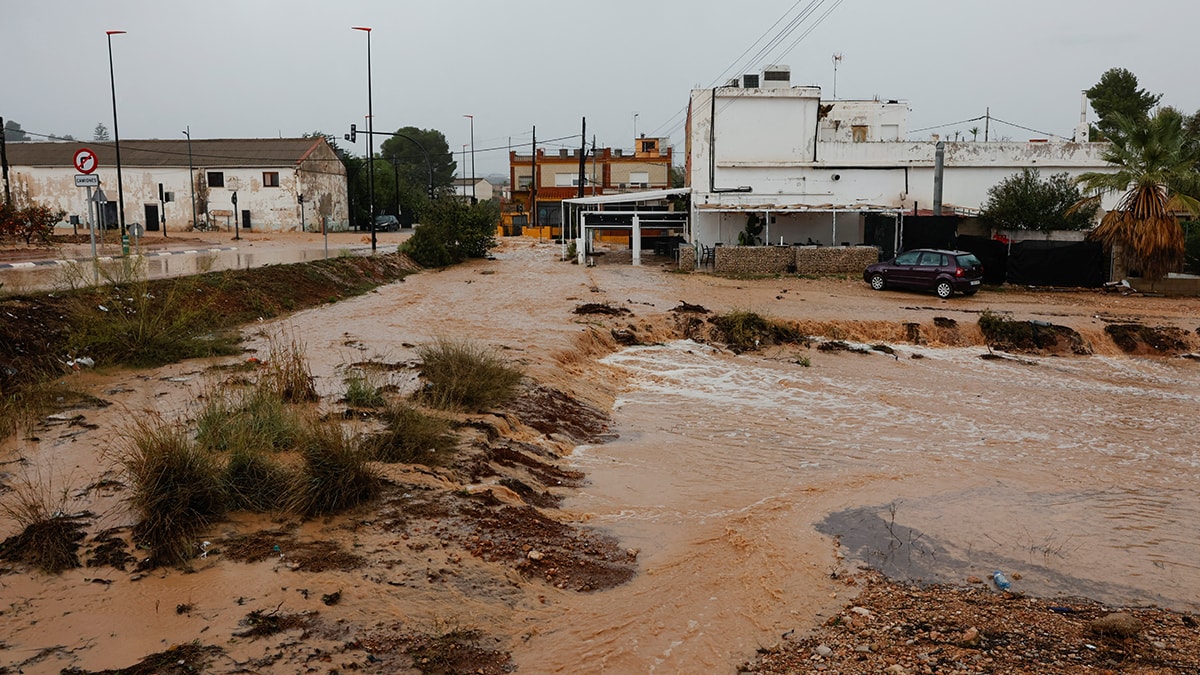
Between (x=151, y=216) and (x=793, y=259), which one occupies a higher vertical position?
(x=151, y=216)

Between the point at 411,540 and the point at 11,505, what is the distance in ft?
11.4

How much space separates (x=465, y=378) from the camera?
12.3 meters

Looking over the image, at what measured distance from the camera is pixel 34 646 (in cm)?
574

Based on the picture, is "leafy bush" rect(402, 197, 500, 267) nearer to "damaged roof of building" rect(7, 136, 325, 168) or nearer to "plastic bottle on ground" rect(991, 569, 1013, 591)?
"damaged roof of building" rect(7, 136, 325, 168)

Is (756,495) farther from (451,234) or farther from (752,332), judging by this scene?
(451,234)

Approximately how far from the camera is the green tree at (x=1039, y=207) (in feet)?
103

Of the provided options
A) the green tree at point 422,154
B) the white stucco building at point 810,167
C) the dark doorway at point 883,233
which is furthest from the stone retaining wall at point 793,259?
the green tree at point 422,154

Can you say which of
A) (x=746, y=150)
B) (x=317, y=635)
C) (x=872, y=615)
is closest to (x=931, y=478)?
(x=872, y=615)

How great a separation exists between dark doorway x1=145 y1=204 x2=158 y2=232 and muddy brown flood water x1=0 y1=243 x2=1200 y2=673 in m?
43.3

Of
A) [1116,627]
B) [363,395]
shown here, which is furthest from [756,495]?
[363,395]

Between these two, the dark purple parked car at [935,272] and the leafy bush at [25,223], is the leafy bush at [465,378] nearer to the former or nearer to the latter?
the dark purple parked car at [935,272]

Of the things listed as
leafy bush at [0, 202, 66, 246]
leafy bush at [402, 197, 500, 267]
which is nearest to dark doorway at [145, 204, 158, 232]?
leafy bush at [402, 197, 500, 267]

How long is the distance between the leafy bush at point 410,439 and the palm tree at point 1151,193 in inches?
1017

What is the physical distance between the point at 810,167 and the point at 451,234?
52.5 feet
